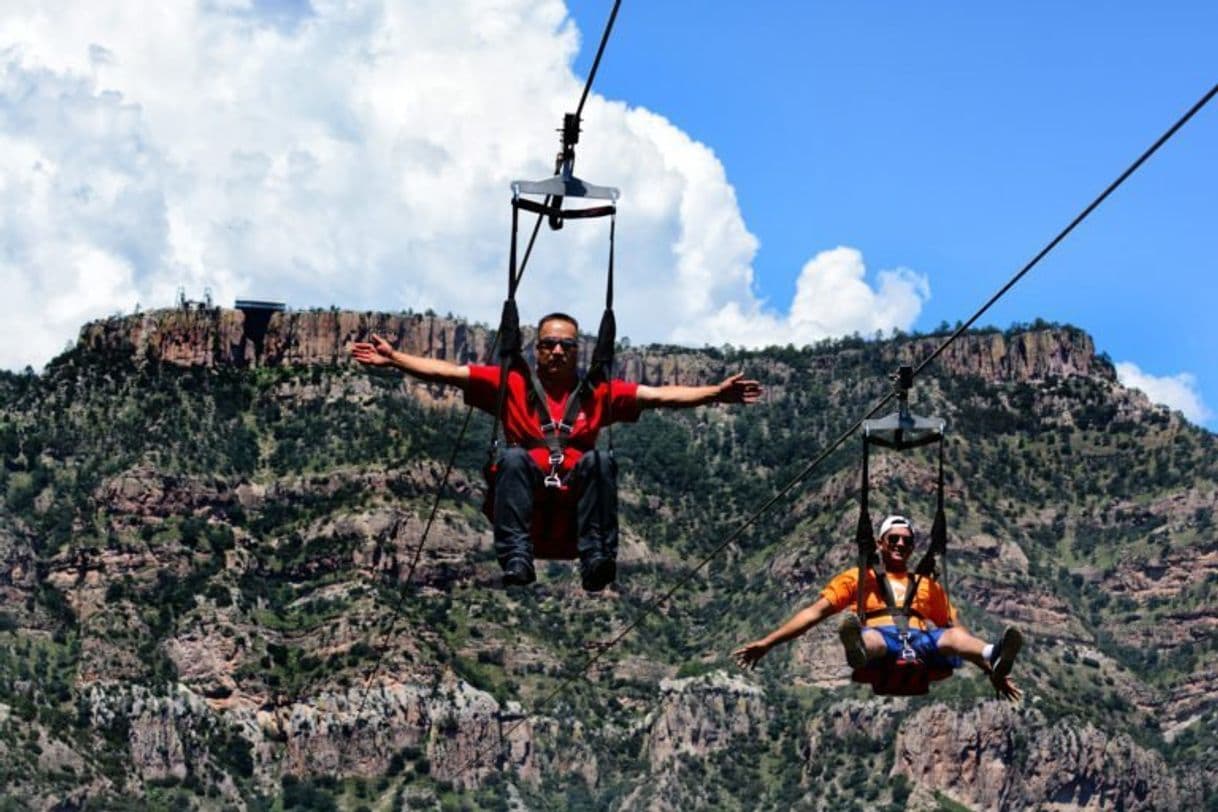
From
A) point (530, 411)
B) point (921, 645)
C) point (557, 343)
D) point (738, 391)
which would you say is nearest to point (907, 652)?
point (921, 645)

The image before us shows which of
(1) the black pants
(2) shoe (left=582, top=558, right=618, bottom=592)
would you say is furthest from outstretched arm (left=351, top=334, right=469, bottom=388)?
(2) shoe (left=582, top=558, right=618, bottom=592)

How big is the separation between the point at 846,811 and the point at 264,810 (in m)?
44.1

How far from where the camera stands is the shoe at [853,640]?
2497cm

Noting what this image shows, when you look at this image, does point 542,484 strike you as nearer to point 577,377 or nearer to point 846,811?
point 577,377

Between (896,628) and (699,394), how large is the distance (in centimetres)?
328

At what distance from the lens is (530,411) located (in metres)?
25.6

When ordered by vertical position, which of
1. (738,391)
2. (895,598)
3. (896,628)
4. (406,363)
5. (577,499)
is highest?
(738,391)

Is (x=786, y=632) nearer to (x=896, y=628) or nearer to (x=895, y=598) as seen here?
(x=896, y=628)

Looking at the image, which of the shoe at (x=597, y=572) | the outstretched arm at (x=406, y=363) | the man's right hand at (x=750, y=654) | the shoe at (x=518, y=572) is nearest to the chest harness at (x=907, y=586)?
the man's right hand at (x=750, y=654)

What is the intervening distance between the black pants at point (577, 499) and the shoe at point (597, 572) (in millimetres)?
52

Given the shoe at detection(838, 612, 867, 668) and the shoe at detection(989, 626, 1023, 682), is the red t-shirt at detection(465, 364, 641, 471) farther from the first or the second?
the shoe at detection(989, 626, 1023, 682)

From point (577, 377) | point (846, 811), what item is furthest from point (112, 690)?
point (577, 377)

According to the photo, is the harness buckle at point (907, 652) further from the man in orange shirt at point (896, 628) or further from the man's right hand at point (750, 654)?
the man's right hand at point (750, 654)

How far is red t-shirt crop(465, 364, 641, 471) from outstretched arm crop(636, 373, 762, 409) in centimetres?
42
